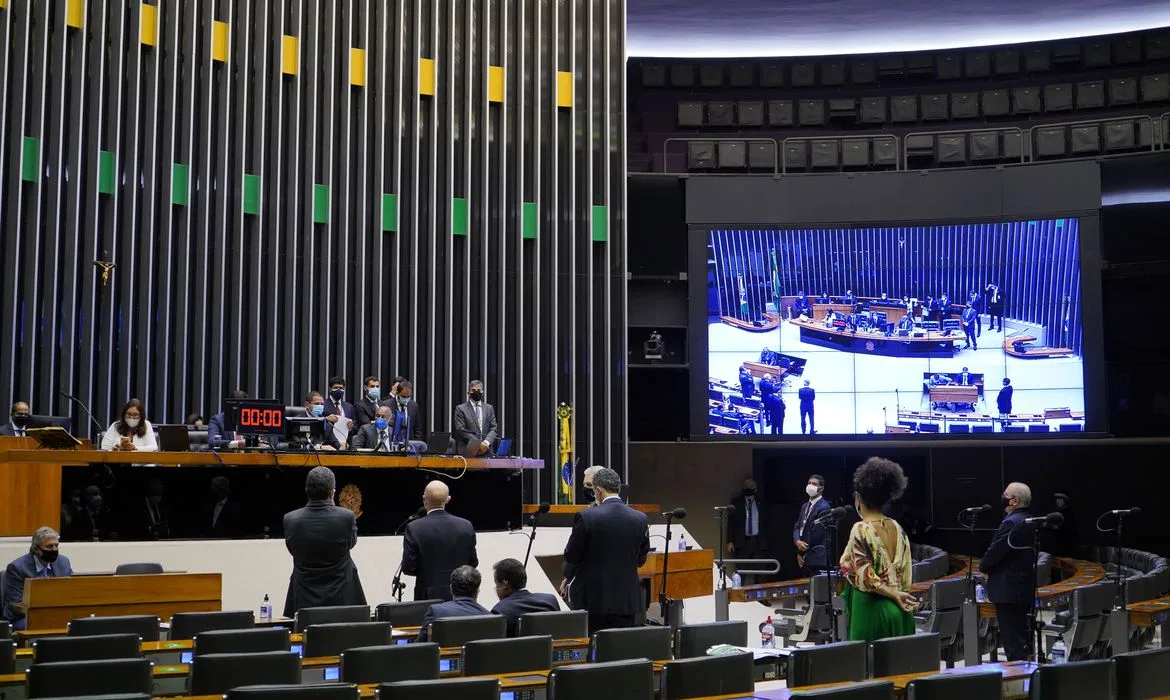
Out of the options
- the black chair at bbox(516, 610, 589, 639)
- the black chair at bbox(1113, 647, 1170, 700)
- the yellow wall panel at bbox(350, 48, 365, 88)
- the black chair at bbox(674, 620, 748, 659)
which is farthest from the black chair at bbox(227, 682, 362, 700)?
the yellow wall panel at bbox(350, 48, 365, 88)

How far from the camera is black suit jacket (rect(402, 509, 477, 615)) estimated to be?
20.2 ft

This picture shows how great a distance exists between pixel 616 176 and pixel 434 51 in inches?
107

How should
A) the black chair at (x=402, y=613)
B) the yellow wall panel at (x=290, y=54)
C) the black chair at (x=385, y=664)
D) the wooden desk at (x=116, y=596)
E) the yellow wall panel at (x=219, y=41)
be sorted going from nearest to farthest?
the black chair at (x=385, y=664), the black chair at (x=402, y=613), the wooden desk at (x=116, y=596), the yellow wall panel at (x=219, y=41), the yellow wall panel at (x=290, y=54)

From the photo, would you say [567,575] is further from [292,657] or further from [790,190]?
[790,190]

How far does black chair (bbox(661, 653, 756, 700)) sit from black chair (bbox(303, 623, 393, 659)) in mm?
1462

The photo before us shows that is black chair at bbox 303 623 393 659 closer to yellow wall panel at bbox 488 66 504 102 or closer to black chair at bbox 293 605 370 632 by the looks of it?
black chair at bbox 293 605 370 632

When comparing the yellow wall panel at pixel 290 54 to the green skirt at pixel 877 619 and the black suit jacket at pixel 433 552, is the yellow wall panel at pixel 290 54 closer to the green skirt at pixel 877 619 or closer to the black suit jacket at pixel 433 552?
the black suit jacket at pixel 433 552

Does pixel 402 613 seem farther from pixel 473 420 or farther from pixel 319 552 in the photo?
pixel 473 420

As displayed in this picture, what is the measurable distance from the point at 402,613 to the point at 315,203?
29.7 feet

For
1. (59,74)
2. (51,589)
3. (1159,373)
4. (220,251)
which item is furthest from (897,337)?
(51,589)

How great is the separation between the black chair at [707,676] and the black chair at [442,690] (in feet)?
2.05

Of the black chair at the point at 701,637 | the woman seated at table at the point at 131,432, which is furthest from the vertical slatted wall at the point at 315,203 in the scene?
the black chair at the point at 701,637

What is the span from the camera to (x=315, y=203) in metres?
14.0

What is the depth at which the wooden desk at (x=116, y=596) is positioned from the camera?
6.36 meters
